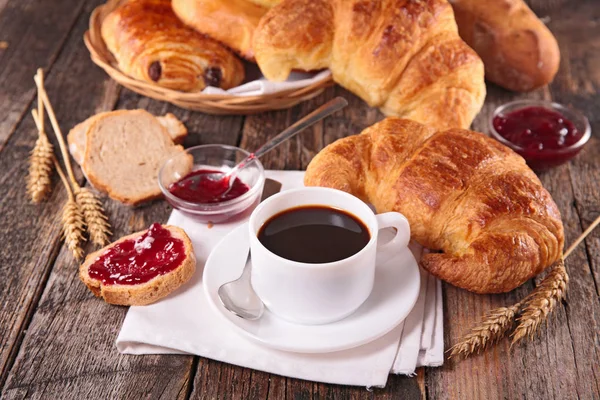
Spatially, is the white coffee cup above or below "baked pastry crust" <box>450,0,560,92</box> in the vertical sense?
above

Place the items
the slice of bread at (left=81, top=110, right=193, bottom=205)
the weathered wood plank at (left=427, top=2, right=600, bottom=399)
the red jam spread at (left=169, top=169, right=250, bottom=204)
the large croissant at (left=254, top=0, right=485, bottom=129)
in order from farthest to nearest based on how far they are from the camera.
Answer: the large croissant at (left=254, top=0, right=485, bottom=129), the slice of bread at (left=81, top=110, right=193, bottom=205), the red jam spread at (left=169, top=169, right=250, bottom=204), the weathered wood plank at (left=427, top=2, right=600, bottom=399)

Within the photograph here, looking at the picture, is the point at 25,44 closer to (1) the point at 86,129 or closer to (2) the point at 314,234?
(1) the point at 86,129

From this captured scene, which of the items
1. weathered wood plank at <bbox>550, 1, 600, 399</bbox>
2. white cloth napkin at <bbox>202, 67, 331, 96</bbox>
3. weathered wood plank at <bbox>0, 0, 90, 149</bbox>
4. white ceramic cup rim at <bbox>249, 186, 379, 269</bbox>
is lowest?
weathered wood plank at <bbox>550, 1, 600, 399</bbox>

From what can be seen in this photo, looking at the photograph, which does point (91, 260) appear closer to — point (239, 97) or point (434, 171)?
point (239, 97)

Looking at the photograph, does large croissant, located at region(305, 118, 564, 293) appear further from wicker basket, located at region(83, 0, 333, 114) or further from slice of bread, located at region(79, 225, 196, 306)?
wicker basket, located at region(83, 0, 333, 114)

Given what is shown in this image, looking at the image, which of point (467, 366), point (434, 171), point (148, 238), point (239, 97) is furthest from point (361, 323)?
point (239, 97)

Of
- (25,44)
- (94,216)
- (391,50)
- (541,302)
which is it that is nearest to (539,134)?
(391,50)

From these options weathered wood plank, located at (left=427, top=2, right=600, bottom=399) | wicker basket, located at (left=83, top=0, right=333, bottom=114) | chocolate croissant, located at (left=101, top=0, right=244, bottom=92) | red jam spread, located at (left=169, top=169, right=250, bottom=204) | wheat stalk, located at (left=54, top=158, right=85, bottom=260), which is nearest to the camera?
weathered wood plank, located at (left=427, top=2, right=600, bottom=399)

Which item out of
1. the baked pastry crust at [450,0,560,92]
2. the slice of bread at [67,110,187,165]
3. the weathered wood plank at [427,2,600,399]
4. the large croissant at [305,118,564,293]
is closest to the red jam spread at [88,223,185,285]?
the large croissant at [305,118,564,293]
